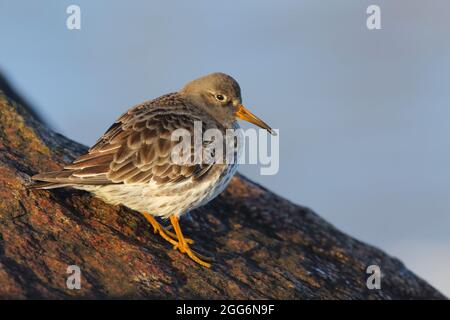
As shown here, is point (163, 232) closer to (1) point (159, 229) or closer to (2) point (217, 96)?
(1) point (159, 229)

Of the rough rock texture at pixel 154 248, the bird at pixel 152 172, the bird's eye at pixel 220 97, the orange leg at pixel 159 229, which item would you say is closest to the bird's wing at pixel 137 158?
the bird at pixel 152 172

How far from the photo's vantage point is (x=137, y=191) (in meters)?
9.36

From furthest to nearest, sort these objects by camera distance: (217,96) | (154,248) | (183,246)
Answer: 1. (217,96)
2. (183,246)
3. (154,248)

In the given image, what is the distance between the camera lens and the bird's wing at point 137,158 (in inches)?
364

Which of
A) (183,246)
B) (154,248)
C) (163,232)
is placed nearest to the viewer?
(154,248)

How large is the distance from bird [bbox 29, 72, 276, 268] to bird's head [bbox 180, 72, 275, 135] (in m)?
0.77

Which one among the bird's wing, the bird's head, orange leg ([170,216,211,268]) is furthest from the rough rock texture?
the bird's head

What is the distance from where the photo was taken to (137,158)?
9.45 metres

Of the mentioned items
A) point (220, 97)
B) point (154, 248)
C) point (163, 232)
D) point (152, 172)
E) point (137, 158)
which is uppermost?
point (220, 97)

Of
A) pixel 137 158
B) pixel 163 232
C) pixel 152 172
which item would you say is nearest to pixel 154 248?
pixel 163 232

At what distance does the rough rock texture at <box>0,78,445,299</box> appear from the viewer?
26.8ft

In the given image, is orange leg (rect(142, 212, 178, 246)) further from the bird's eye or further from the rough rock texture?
the bird's eye

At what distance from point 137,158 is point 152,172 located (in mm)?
289
